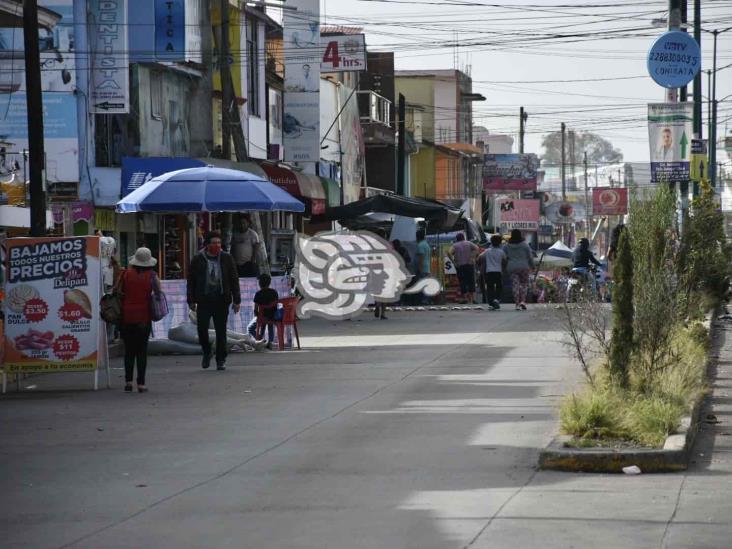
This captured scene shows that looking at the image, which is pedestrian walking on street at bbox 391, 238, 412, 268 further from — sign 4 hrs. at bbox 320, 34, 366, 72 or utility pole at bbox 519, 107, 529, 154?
utility pole at bbox 519, 107, 529, 154

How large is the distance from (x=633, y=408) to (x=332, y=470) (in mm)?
2704

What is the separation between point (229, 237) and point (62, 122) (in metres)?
4.51

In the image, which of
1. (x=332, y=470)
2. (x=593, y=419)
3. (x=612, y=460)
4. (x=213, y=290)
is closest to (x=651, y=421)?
(x=593, y=419)

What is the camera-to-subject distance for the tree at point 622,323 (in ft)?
42.8

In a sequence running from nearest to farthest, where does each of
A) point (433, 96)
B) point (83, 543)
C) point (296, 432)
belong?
point (83, 543), point (296, 432), point (433, 96)

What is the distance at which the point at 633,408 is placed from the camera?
11930 millimetres

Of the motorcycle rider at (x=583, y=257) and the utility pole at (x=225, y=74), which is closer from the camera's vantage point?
the utility pole at (x=225, y=74)

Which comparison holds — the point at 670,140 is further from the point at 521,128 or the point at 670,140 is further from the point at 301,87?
the point at 521,128

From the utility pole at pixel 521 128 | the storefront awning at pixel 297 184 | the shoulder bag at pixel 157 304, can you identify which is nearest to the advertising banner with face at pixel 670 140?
the shoulder bag at pixel 157 304

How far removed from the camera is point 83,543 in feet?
27.2

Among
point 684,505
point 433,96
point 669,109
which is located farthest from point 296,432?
point 433,96

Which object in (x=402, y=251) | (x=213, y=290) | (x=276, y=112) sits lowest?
(x=213, y=290)

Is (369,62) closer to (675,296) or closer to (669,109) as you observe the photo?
(669,109)

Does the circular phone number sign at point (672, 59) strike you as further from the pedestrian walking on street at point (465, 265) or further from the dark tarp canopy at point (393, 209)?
the pedestrian walking on street at point (465, 265)
